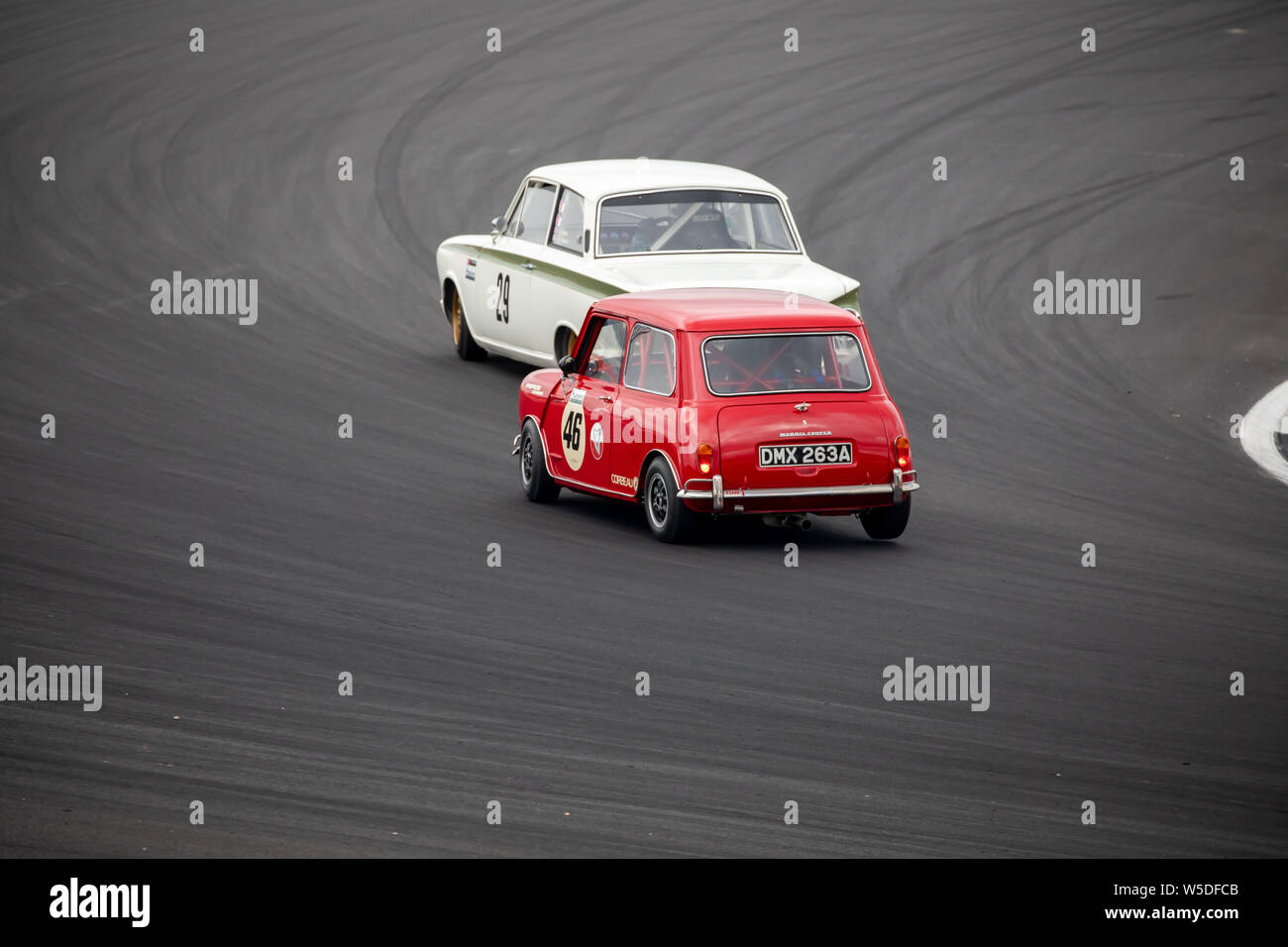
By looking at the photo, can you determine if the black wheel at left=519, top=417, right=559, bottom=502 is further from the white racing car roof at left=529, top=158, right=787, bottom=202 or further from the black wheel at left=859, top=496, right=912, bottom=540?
the white racing car roof at left=529, top=158, right=787, bottom=202

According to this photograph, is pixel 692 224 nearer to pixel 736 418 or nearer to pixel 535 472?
pixel 535 472

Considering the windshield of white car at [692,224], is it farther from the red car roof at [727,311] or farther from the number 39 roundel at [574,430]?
the number 39 roundel at [574,430]

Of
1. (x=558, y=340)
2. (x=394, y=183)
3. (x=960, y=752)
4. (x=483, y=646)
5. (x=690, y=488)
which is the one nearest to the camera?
(x=960, y=752)

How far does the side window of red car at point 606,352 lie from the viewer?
12.6 metres

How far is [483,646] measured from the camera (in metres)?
9.30

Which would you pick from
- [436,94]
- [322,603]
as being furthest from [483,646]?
[436,94]

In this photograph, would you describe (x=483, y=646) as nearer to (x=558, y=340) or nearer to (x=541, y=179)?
(x=558, y=340)

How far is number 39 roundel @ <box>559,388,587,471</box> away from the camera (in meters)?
12.6

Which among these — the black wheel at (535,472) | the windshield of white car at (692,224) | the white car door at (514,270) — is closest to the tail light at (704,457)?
the black wheel at (535,472)

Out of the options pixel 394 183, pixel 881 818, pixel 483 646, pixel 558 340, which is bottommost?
pixel 881 818

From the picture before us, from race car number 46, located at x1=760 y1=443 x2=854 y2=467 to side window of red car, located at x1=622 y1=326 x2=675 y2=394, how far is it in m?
0.78

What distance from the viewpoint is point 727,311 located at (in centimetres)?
1218

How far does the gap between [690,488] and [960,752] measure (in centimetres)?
390

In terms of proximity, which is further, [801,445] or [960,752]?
[801,445]
